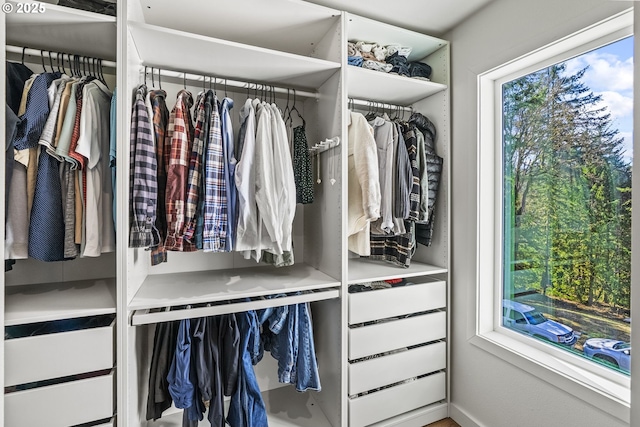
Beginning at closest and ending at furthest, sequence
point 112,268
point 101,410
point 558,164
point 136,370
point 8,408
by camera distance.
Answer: point 8,408 → point 101,410 → point 136,370 → point 558,164 → point 112,268

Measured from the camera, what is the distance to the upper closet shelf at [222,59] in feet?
4.33

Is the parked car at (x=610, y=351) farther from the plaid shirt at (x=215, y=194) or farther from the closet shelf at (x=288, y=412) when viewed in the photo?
the plaid shirt at (x=215, y=194)

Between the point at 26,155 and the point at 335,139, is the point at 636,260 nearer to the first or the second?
the point at 335,139

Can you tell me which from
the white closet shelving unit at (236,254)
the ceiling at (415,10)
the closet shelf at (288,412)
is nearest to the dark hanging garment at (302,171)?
the white closet shelving unit at (236,254)

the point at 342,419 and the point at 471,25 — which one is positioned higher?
the point at 471,25

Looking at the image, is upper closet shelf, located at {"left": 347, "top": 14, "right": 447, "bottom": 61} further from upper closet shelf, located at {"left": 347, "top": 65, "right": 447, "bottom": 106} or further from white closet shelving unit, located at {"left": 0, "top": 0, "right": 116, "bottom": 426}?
white closet shelving unit, located at {"left": 0, "top": 0, "right": 116, "bottom": 426}

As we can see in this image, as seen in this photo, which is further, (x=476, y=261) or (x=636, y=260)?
(x=476, y=261)

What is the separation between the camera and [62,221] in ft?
4.10

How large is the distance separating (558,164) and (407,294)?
1.00 meters

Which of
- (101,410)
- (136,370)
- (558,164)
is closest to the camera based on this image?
(101,410)

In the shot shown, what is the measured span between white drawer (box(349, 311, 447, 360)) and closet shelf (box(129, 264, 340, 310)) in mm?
319

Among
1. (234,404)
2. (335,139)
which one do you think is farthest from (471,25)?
(234,404)

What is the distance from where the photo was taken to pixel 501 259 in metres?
1.77

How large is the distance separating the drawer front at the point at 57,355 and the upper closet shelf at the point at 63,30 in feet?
3.94
